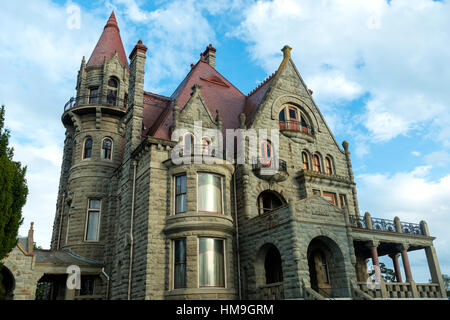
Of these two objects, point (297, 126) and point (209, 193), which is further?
point (297, 126)

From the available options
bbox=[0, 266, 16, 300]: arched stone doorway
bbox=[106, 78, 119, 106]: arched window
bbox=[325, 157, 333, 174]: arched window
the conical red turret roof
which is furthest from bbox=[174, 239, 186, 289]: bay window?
the conical red turret roof

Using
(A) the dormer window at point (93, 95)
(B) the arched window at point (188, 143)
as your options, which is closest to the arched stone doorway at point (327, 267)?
(B) the arched window at point (188, 143)

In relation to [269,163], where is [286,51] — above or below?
above

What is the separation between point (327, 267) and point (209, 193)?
7179 millimetres

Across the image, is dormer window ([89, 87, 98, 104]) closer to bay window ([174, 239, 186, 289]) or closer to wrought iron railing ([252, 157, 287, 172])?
wrought iron railing ([252, 157, 287, 172])

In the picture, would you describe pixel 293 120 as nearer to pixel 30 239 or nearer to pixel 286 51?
pixel 286 51

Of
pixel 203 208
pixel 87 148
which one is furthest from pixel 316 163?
pixel 87 148

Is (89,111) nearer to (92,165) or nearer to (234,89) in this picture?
(92,165)

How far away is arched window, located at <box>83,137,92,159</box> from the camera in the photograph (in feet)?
84.2

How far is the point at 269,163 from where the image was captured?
73.9ft

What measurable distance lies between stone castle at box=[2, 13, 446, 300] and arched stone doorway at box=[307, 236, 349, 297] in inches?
2.4

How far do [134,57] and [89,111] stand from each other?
17.3 feet

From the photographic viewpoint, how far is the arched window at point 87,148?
25667 millimetres
